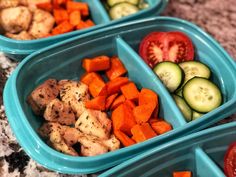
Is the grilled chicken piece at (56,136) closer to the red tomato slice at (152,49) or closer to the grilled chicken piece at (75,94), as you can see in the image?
the grilled chicken piece at (75,94)

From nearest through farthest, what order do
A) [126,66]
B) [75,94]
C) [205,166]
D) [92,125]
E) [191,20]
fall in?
[205,166], [92,125], [75,94], [126,66], [191,20]

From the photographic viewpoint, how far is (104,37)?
5.71ft

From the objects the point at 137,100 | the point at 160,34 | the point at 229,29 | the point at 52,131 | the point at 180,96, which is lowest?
the point at 52,131

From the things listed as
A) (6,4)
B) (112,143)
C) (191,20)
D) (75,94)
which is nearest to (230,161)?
(112,143)

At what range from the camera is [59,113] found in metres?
1.55

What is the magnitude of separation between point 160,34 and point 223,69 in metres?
0.31

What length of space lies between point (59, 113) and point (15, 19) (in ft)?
1.72

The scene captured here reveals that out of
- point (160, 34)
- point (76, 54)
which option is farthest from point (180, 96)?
point (76, 54)

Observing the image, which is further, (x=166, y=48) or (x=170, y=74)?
(x=166, y=48)

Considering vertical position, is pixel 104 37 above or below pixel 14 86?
above

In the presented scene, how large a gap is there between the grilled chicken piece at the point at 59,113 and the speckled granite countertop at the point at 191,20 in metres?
0.15

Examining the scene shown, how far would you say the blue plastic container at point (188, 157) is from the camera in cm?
133

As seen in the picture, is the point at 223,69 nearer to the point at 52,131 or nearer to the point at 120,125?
the point at 120,125

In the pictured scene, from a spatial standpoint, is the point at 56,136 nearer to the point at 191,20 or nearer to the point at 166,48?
the point at 166,48
